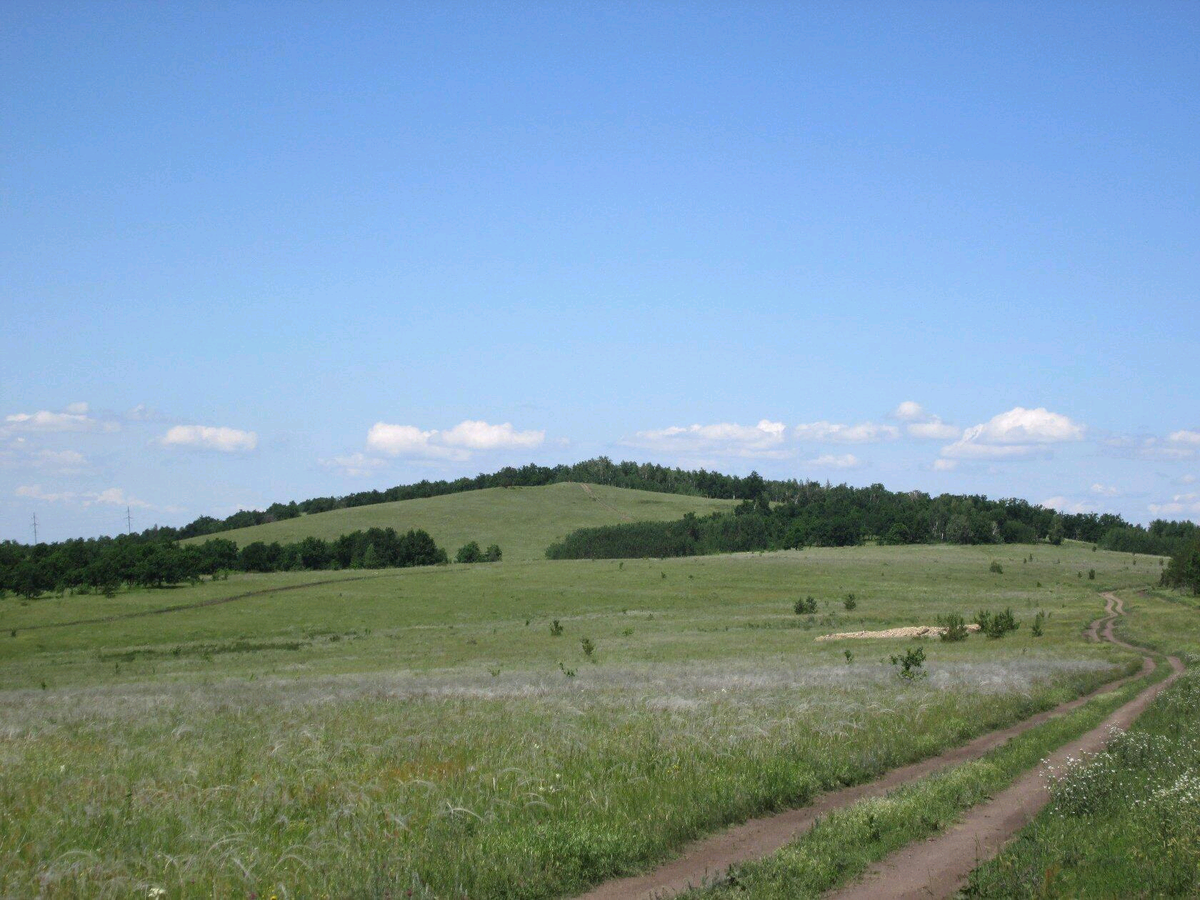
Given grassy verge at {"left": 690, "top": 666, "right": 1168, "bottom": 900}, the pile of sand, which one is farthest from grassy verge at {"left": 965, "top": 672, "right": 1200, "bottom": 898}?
the pile of sand

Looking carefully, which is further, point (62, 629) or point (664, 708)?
point (62, 629)

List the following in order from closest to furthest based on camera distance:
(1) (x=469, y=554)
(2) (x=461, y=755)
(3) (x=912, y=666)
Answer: (2) (x=461, y=755), (3) (x=912, y=666), (1) (x=469, y=554)

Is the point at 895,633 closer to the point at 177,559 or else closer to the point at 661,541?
the point at 177,559

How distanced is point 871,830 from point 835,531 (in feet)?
531

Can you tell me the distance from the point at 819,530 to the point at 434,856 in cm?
16423

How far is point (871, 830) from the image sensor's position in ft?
34.9

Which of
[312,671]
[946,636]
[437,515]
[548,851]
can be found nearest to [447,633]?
[312,671]

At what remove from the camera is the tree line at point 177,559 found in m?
107

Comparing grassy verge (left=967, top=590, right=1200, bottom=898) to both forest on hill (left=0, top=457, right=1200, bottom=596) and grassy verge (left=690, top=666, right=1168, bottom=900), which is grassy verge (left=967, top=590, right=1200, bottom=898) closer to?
grassy verge (left=690, top=666, right=1168, bottom=900)

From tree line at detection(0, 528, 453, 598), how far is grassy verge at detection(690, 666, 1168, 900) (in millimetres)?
108701

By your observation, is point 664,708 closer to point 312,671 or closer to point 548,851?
point 548,851

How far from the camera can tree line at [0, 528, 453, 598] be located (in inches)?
4208

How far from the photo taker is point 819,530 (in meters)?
168

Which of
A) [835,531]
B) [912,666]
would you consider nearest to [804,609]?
[912,666]
